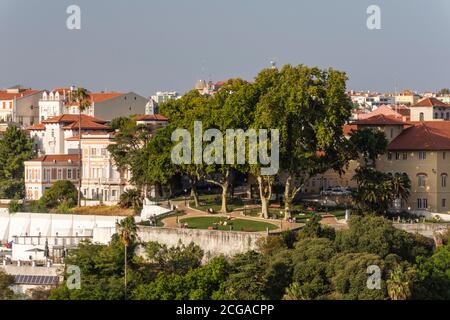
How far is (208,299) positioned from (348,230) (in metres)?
9.32

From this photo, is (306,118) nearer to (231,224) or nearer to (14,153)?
(231,224)

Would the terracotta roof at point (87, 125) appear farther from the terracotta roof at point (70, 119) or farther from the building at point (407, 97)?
the building at point (407, 97)

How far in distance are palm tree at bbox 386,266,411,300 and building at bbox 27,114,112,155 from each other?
38.1 metres

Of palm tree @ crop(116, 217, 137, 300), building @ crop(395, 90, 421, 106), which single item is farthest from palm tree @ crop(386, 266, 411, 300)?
building @ crop(395, 90, 421, 106)

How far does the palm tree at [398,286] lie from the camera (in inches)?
2643

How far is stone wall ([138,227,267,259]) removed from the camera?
75.7m

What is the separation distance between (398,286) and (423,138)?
20013mm

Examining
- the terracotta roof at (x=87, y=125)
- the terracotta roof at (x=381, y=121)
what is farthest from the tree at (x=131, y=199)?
the terracotta roof at (x=381, y=121)

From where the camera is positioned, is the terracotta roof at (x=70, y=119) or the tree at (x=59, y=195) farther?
the terracotta roof at (x=70, y=119)

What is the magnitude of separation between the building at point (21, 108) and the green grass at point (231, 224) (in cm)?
4679

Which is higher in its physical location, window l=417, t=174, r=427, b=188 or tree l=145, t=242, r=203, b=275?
window l=417, t=174, r=427, b=188

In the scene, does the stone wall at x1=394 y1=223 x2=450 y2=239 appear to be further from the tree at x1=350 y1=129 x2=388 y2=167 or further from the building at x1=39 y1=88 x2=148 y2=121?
the building at x1=39 y1=88 x2=148 y2=121
